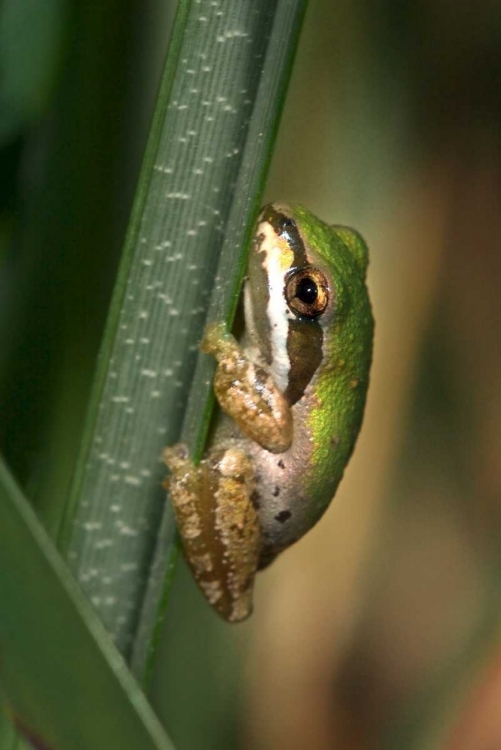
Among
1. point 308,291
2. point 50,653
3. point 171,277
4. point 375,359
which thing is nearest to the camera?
point 50,653

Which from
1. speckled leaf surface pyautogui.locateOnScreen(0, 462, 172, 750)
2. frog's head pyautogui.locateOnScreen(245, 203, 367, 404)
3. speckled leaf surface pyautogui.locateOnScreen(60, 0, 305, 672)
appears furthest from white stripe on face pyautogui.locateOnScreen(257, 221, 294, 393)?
speckled leaf surface pyautogui.locateOnScreen(0, 462, 172, 750)

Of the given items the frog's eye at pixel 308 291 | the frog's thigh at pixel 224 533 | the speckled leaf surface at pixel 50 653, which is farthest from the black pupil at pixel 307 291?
the speckled leaf surface at pixel 50 653

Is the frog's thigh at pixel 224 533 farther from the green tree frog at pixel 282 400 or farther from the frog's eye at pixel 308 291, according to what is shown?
the frog's eye at pixel 308 291

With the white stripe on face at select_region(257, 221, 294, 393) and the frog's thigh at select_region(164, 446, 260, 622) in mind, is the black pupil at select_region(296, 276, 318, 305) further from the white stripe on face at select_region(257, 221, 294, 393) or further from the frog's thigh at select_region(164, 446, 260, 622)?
the frog's thigh at select_region(164, 446, 260, 622)

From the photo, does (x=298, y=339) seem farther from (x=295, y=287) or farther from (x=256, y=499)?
(x=256, y=499)

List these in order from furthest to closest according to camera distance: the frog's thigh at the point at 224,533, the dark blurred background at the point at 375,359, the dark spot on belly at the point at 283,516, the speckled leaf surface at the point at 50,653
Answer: the dark spot on belly at the point at 283,516 < the frog's thigh at the point at 224,533 < the dark blurred background at the point at 375,359 < the speckled leaf surface at the point at 50,653

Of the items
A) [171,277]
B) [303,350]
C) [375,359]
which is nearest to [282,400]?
[303,350]

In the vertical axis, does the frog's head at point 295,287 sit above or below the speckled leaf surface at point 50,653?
above
